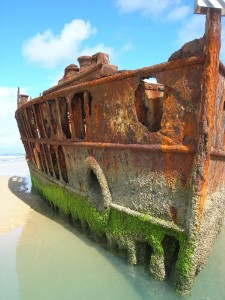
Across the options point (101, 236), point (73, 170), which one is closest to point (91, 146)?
point (73, 170)

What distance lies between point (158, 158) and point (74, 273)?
2.20 meters

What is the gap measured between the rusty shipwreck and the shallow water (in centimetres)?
25

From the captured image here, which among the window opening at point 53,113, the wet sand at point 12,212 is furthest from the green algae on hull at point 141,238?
the window opening at point 53,113

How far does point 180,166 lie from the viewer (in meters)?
3.78

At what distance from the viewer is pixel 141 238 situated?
14.0ft

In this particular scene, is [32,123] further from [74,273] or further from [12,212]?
[74,273]

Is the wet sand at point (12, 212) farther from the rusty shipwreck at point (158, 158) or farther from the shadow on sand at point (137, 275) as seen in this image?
the rusty shipwreck at point (158, 158)

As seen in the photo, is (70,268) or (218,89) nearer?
(218,89)

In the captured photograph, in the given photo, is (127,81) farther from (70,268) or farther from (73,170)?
(70,268)

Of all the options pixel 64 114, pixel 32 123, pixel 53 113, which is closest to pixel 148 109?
pixel 64 114

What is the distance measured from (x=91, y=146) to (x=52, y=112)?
2359 millimetres

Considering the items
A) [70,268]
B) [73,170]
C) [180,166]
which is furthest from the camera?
[73,170]

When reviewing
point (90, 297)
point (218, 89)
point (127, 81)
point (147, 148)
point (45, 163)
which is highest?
point (127, 81)

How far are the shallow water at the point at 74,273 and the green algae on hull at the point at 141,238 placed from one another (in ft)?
0.65
